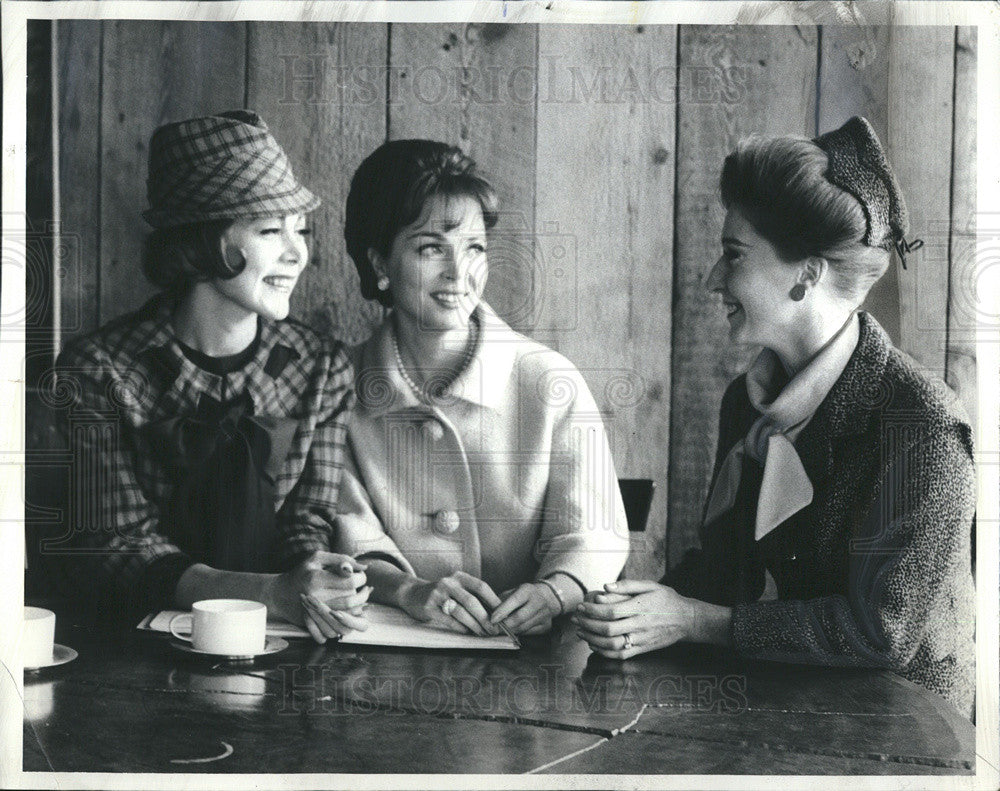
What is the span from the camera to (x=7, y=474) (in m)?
1.29

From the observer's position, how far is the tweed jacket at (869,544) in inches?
49.1

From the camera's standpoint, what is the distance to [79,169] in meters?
1.28

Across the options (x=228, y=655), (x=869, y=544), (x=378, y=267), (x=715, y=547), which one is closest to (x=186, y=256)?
(x=378, y=267)

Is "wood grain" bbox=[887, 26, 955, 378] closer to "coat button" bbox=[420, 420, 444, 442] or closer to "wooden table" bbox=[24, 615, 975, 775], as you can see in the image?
"wooden table" bbox=[24, 615, 975, 775]

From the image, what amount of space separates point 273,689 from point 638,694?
38 centimetres

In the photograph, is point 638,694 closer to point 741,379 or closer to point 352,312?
point 741,379

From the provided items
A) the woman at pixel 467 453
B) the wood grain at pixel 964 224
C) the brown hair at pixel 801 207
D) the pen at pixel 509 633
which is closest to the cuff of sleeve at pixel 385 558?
the woman at pixel 467 453

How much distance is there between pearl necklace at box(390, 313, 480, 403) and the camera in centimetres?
128

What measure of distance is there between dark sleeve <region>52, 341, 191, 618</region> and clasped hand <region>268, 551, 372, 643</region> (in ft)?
0.38

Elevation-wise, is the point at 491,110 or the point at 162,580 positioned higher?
the point at 491,110

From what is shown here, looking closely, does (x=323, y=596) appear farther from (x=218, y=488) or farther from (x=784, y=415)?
(x=784, y=415)

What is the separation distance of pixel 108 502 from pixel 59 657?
6.7 inches

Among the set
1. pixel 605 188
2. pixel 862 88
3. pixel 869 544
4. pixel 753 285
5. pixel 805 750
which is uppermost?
pixel 862 88

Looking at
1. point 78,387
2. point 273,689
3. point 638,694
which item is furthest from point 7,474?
point 638,694
